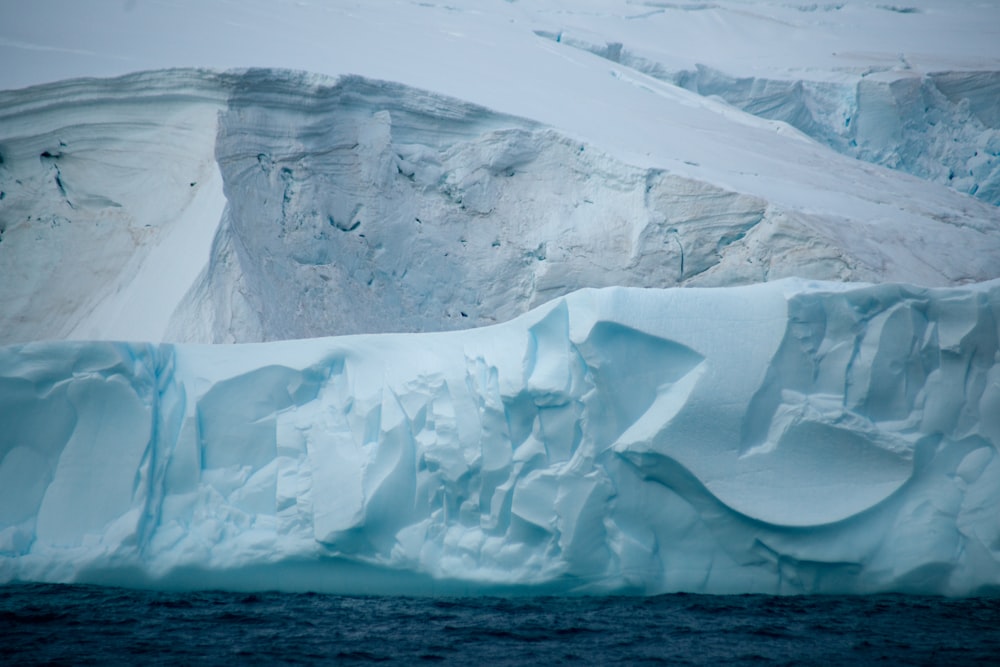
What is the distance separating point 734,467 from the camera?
15.1 ft

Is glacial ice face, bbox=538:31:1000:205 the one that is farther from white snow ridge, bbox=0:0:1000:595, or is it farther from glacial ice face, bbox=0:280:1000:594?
glacial ice face, bbox=0:280:1000:594

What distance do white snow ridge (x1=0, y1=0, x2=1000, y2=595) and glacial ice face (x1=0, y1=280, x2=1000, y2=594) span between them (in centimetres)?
2

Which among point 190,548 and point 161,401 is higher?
point 161,401

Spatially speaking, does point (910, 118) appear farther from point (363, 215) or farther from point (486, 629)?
point (486, 629)

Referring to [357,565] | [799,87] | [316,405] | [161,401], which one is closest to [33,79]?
[161,401]

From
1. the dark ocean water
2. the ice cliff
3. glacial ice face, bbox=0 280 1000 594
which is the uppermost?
the ice cliff

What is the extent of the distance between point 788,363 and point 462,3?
8.92m

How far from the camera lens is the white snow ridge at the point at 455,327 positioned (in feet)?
15.1

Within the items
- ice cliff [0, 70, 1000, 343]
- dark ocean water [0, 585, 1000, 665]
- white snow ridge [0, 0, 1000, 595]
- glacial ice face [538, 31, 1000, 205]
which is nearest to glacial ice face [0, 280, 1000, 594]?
white snow ridge [0, 0, 1000, 595]

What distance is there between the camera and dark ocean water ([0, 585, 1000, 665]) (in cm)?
377

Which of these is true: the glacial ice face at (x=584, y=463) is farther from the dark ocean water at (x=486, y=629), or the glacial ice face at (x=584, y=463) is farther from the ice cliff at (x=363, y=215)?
the ice cliff at (x=363, y=215)

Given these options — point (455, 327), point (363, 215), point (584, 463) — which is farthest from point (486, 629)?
point (363, 215)

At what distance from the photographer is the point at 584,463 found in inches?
183

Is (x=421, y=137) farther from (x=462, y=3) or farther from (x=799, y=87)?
(x=799, y=87)
